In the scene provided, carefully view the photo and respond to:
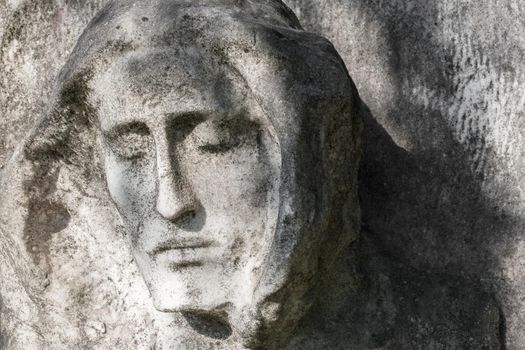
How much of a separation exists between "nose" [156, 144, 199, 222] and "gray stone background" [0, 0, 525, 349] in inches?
15.9

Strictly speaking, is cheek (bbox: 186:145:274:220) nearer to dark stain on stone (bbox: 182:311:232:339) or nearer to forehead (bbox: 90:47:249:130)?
forehead (bbox: 90:47:249:130)

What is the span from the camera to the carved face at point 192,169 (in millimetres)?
1538

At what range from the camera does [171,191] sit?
156cm

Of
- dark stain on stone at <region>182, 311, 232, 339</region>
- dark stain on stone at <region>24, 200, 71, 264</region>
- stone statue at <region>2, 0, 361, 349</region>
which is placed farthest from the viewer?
dark stain on stone at <region>24, 200, 71, 264</region>

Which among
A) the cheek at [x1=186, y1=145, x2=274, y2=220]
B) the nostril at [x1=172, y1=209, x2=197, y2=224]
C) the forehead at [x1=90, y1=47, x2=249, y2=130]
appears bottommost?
the nostril at [x1=172, y1=209, x2=197, y2=224]

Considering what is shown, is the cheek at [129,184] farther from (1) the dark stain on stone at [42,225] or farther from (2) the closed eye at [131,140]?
(1) the dark stain on stone at [42,225]

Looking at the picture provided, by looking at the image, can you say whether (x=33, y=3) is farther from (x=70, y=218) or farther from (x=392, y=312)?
(x=392, y=312)

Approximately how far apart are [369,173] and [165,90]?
48 cm

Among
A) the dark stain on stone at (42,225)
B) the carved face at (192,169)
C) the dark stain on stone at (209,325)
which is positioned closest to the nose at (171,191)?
the carved face at (192,169)

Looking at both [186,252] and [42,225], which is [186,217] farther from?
[42,225]

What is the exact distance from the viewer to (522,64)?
178 centimetres

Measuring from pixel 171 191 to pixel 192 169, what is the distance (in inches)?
1.7

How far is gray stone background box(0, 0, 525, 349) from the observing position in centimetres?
179

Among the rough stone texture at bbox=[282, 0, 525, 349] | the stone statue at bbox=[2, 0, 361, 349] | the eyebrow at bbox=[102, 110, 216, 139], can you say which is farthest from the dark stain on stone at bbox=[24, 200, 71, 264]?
the rough stone texture at bbox=[282, 0, 525, 349]
